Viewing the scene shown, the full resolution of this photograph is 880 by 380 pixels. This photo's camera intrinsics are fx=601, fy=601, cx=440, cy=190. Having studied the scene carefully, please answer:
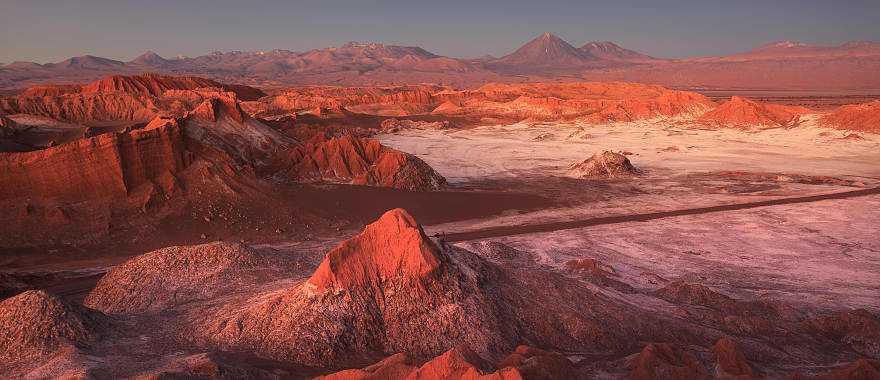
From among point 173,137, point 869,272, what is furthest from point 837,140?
point 173,137

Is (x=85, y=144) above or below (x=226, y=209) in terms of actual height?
above

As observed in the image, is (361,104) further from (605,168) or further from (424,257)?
(424,257)

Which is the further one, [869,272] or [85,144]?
[85,144]

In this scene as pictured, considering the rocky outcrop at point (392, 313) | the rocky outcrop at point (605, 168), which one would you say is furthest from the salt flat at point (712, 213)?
the rocky outcrop at point (392, 313)

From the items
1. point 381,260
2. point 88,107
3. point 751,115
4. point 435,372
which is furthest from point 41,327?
point 751,115

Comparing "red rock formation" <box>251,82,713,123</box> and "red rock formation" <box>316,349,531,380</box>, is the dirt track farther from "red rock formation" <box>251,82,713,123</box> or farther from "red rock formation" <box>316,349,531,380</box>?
"red rock formation" <box>251,82,713,123</box>

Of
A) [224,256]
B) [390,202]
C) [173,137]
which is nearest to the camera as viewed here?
[224,256]

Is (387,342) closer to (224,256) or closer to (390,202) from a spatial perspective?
(224,256)
